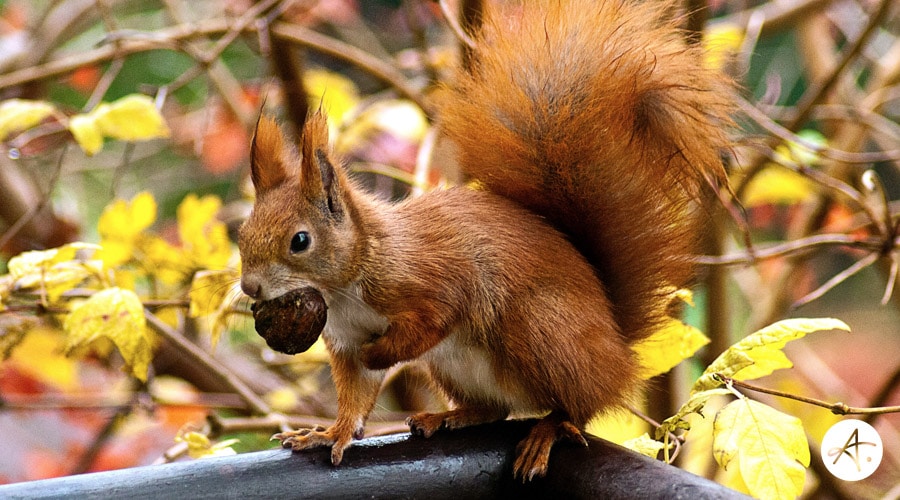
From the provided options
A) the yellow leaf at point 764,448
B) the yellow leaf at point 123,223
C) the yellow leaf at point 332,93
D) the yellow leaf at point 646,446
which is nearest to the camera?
the yellow leaf at point 764,448

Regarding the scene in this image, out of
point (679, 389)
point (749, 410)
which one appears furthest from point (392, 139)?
point (749, 410)

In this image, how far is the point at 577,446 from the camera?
2.99 ft

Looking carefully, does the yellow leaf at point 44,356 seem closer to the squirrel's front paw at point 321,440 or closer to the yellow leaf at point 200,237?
the yellow leaf at point 200,237

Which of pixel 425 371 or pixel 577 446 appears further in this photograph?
pixel 425 371

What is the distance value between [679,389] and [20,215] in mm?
1335

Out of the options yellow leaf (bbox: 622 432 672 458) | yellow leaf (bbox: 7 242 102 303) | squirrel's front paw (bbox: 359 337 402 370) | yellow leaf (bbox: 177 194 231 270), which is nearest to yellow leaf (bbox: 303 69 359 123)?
yellow leaf (bbox: 177 194 231 270)

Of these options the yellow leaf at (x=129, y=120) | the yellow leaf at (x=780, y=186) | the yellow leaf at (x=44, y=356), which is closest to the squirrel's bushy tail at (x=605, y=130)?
the yellow leaf at (x=129, y=120)

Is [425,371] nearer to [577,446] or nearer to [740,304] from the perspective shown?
[577,446]

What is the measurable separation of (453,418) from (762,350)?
39cm

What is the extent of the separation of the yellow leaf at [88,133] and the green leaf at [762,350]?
0.84m

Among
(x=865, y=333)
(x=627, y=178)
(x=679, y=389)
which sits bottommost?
(x=865, y=333)

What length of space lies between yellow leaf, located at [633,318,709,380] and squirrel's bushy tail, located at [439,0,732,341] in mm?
18

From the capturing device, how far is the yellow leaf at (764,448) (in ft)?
2.33

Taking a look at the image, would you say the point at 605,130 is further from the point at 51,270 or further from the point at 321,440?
the point at 51,270
